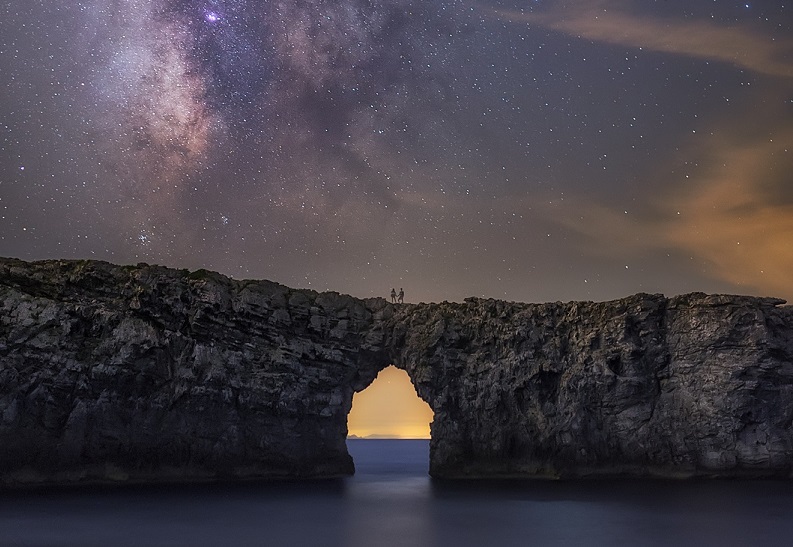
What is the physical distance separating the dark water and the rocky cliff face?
16.3 feet

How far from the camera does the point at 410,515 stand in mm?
44375

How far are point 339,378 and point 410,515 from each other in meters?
24.3

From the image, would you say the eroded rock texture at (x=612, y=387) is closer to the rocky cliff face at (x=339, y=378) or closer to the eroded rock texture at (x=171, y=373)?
the rocky cliff face at (x=339, y=378)

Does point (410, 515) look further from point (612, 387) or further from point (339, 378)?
point (612, 387)

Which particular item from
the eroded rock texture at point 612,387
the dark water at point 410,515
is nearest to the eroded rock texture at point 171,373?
the dark water at point 410,515

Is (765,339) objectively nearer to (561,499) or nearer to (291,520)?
(561,499)

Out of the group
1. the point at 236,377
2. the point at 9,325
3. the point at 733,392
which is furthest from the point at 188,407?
the point at 733,392

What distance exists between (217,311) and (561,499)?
34.7 metres

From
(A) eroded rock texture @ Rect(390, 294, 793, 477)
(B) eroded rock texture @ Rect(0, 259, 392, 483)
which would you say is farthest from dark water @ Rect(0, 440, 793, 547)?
(B) eroded rock texture @ Rect(0, 259, 392, 483)

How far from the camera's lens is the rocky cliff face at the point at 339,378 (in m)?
56.5

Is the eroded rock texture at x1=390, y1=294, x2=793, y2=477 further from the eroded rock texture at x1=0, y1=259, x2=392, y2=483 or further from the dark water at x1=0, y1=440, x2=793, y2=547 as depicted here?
the eroded rock texture at x1=0, y1=259, x2=392, y2=483

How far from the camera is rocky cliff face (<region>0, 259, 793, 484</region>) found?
56.5m

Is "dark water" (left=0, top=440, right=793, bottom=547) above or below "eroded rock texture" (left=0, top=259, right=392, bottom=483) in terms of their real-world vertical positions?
below

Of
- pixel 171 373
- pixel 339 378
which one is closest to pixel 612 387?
pixel 339 378
